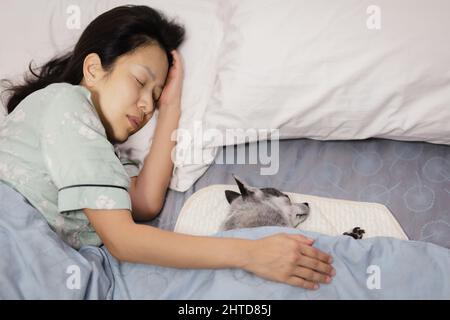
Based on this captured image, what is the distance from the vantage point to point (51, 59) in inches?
51.9

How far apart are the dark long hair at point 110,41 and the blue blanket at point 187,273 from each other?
1.14 ft

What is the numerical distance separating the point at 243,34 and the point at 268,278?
57 cm

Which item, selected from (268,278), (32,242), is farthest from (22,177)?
(268,278)

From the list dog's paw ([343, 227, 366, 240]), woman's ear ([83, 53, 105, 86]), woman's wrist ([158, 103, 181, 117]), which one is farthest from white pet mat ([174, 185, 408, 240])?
woman's ear ([83, 53, 105, 86])

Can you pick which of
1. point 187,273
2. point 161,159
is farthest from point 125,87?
point 187,273

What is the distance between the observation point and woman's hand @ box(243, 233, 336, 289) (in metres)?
0.89

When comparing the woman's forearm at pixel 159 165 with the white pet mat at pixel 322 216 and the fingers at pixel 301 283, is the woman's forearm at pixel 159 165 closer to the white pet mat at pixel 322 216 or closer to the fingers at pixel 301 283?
the white pet mat at pixel 322 216

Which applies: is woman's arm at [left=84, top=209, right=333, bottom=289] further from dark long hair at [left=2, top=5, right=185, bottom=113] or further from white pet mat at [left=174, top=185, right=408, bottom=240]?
dark long hair at [left=2, top=5, right=185, bottom=113]

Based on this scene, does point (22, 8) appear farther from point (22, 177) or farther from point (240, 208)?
point (240, 208)

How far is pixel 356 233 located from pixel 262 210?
203 millimetres

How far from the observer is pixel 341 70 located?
1.08 meters

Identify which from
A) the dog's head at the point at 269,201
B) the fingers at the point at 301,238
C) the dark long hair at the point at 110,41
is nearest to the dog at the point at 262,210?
the dog's head at the point at 269,201

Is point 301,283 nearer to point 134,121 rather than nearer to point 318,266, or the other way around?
point 318,266

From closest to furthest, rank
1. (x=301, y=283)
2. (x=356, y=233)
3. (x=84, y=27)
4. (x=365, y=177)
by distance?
(x=301, y=283) < (x=356, y=233) < (x=365, y=177) < (x=84, y=27)
